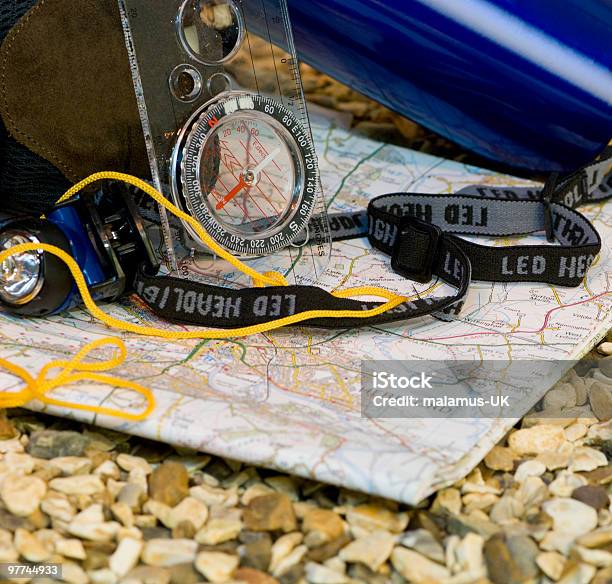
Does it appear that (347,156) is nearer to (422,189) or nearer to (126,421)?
(422,189)

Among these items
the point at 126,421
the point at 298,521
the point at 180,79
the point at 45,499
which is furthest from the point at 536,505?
the point at 180,79

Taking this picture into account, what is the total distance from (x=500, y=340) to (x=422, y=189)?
0.77 m

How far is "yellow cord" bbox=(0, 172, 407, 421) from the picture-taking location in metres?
1.66

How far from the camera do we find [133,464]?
1.64 meters

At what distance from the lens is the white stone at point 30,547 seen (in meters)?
1.44

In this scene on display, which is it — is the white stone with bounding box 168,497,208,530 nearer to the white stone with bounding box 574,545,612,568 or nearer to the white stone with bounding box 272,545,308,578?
the white stone with bounding box 272,545,308,578

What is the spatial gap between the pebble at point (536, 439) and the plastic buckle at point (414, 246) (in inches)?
20.1

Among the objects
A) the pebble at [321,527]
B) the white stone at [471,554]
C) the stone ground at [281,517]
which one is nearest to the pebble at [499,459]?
the stone ground at [281,517]

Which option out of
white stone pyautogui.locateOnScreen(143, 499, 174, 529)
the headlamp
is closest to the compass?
the headlamp

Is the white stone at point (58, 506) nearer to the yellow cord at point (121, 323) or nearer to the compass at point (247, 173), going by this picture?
the yellow cord at point (121, 323)

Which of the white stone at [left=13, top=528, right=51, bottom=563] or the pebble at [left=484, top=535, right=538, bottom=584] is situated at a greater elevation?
the pebble at [left=484, top=535, right=538, bottom=584]

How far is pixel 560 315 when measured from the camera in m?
2.03

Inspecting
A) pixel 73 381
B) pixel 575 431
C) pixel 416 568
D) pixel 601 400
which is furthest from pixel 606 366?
pixel 73 381

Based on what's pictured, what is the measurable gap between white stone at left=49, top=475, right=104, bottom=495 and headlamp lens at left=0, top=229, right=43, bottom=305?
0.43m
